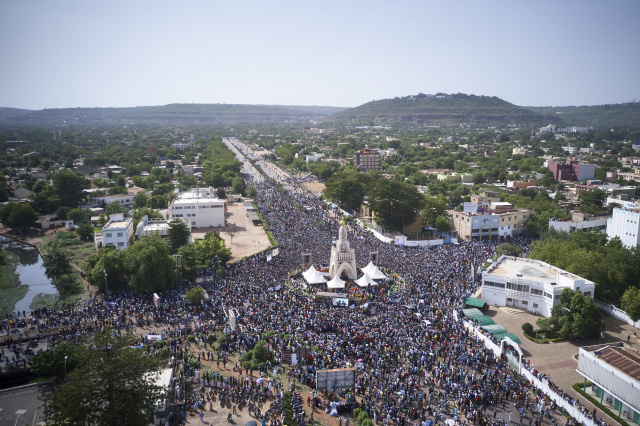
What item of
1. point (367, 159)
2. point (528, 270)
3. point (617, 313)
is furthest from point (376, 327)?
point (367, 159)

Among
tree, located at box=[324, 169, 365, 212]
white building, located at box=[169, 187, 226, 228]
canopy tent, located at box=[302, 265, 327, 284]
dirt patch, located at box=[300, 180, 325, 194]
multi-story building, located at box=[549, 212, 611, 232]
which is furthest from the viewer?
dirt patch, located at box=[300, 180, 325, 194]

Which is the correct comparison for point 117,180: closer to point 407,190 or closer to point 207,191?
point 207,191


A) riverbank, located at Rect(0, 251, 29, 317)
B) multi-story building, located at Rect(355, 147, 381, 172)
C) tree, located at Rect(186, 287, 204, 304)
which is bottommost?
riverbank, located at Rect(0, 251, 29, 317)

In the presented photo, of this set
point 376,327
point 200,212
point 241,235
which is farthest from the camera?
point 200,212

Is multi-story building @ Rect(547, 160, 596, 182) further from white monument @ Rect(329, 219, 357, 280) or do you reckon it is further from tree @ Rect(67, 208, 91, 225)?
tree @ Rect(67, 208, 91, 225)

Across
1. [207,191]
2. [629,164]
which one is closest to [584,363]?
[207,191]

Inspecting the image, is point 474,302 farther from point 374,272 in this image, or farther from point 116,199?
point 116,199

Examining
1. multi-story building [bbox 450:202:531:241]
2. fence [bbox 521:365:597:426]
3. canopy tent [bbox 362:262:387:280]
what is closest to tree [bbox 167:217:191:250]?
canopy tent [bbox 362:262:387:280]
